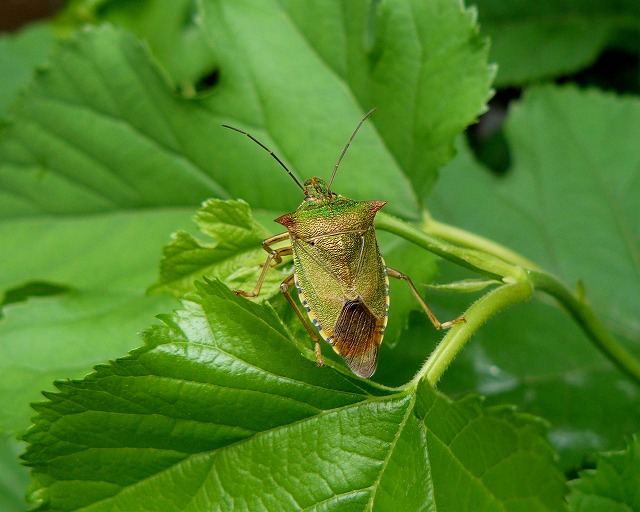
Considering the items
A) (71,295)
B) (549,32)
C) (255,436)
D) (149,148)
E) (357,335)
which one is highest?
(549,32)

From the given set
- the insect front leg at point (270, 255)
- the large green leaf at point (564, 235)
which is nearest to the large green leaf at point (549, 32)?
the large green leaf at point (564, 235)

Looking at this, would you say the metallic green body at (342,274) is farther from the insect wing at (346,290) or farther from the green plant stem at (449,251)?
the green plant stem at (449,251)

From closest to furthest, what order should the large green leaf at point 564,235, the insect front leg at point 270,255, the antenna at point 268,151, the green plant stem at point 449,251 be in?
the green plant stem at point 449,251 < the insect front leg at point 270,255 < the antenna at point 268,151 < the large green leaf at point 564,235

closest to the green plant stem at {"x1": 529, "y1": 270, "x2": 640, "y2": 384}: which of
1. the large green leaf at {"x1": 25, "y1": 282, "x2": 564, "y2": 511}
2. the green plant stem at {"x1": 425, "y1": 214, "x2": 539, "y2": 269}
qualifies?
the green plant stem at {"x1": 425, "y1": 214, "x2": 539, "y2": 269}

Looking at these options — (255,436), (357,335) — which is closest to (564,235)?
(357,335)

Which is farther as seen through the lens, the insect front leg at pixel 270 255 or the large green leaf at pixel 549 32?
the large green leaf at pixel 549 32

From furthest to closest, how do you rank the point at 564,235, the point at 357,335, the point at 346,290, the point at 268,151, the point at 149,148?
1. the point at 564,235
2. the point at 149,148
3. the point at 268,151
4. the point at 346,290
5. the point at 357,335

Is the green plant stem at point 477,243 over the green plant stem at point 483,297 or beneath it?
over

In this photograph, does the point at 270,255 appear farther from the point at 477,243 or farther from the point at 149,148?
the point at 149,148
